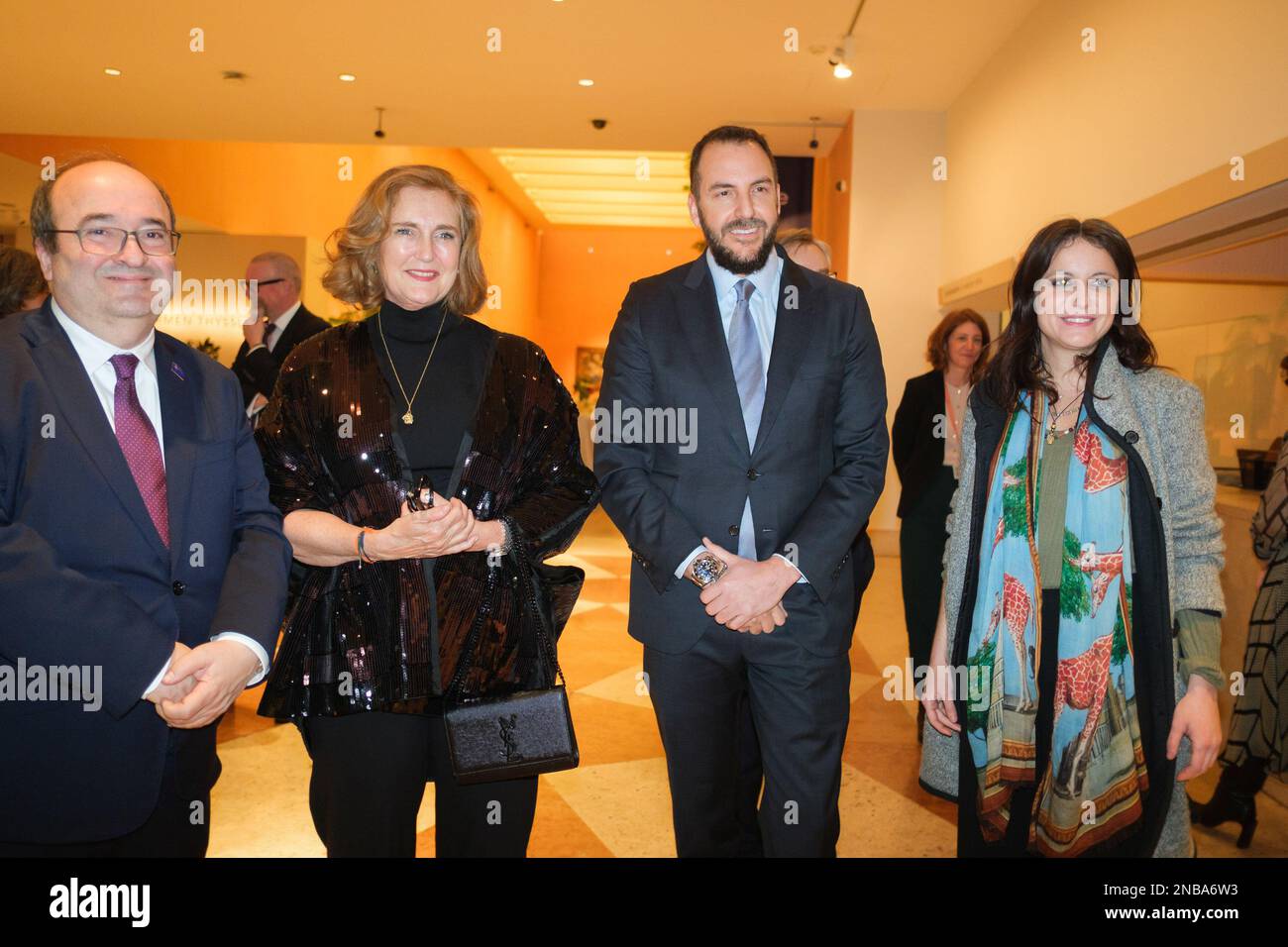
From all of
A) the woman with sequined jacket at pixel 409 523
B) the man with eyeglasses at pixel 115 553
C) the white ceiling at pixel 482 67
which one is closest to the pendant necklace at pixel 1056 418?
the woman with sequined jacket at pixel 409 523

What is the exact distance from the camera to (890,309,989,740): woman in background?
3.81m

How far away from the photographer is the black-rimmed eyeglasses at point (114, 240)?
1.57 m

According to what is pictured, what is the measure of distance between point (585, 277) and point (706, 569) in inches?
833

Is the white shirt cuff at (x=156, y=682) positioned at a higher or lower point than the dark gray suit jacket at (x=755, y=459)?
lower

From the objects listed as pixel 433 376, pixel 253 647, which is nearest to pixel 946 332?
pixel 433 376

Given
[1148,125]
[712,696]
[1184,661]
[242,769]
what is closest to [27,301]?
[242,769]

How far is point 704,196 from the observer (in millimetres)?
2057

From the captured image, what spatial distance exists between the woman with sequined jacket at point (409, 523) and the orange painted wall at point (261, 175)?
6.52 meters

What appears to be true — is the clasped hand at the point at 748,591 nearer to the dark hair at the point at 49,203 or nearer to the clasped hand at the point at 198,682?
the clasped hand at the point at 198,682

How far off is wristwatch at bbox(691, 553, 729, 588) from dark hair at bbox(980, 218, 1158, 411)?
0.69 meters

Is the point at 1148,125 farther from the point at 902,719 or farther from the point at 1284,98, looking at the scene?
the point at 902,719

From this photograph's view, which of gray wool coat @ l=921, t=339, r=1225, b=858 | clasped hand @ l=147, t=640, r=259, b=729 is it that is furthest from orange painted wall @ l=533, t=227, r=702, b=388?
clasped hand @ l=147, t=640, r=259, b=729
